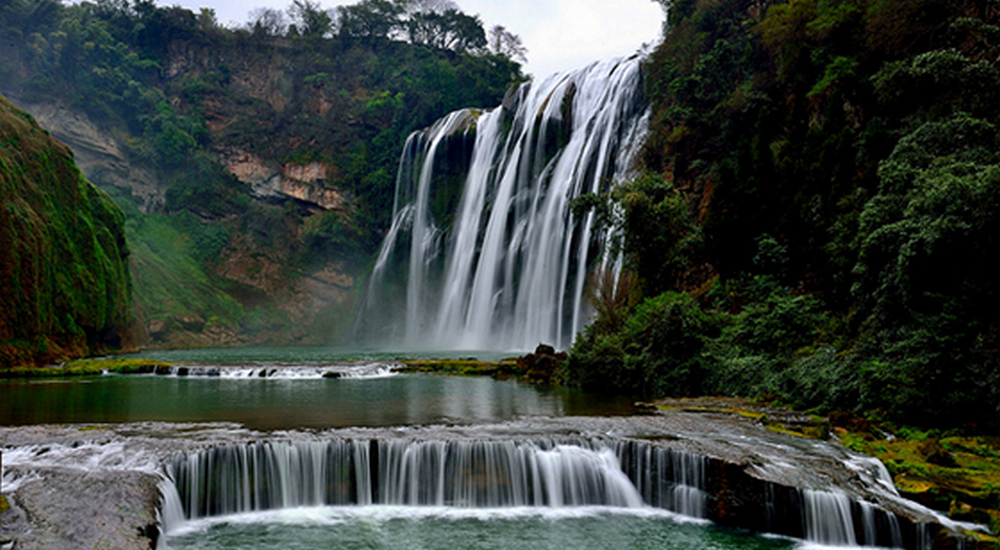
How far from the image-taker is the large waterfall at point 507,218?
32875 mm

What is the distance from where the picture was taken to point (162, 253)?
173ft

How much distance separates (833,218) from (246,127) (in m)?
57.2

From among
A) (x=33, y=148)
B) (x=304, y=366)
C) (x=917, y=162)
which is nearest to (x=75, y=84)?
(x=33, y=148)

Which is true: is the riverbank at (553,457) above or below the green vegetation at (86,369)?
below

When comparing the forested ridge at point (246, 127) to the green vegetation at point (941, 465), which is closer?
the green vegetation at point (941, 465)

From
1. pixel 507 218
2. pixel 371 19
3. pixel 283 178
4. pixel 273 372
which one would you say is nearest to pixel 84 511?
pixel 273 372

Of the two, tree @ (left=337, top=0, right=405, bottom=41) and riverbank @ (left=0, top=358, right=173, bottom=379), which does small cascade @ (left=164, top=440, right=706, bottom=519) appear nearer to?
riverbank @ (left=0, top=358, right=173, bottom=379)

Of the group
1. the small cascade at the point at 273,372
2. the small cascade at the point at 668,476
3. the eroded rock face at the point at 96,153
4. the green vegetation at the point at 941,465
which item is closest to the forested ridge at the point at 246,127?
the eroded rock face at the point at 96,153

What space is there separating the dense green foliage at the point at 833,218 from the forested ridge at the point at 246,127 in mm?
37742

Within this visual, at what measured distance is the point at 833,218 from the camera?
16219mm

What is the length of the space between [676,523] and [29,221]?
25.0 meters

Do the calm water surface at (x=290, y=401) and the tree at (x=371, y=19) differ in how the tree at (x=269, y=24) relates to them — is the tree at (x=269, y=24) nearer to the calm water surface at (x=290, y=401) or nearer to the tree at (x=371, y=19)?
the tree at (x=371, y=19)

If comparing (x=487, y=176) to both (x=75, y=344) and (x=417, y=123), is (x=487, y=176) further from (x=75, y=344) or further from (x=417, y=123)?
(x=75, y=344)

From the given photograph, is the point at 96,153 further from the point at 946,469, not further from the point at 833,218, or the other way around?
the point at 946,469
